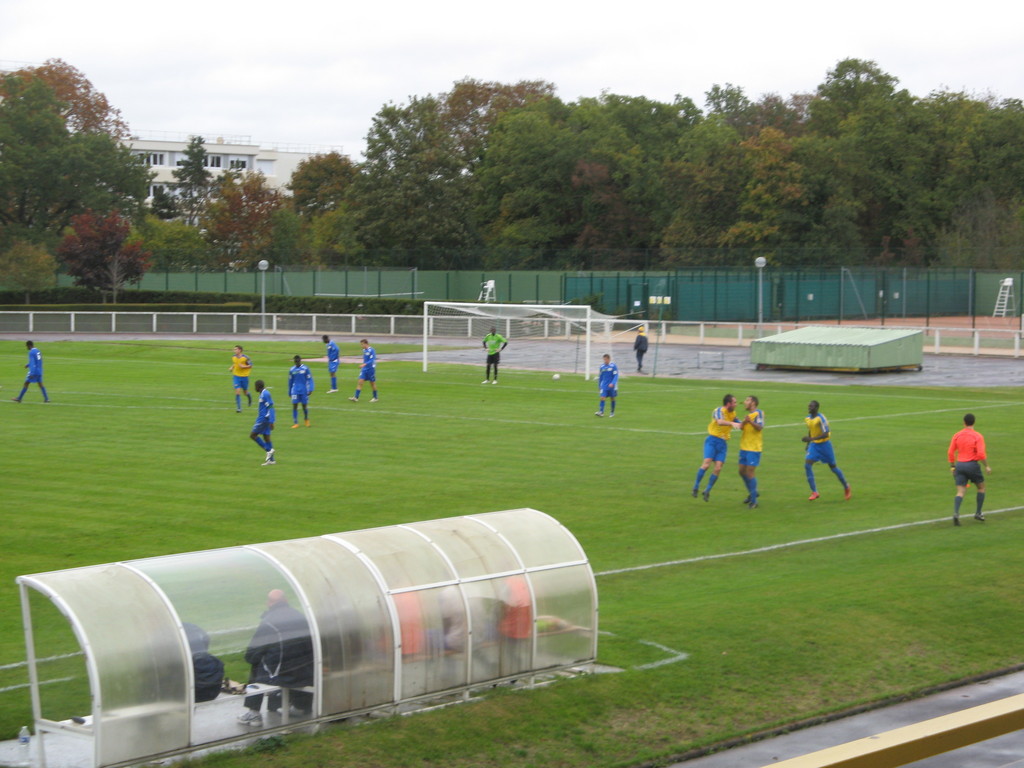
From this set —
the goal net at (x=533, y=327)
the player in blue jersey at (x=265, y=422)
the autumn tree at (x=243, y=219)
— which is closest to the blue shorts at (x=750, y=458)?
the player in blue jersey at (x=265, y=422)

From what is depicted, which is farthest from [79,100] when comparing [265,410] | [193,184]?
[265,410]

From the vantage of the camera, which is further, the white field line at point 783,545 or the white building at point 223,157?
the white building at point 223,157

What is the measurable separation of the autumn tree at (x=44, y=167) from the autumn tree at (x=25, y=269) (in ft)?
33.2

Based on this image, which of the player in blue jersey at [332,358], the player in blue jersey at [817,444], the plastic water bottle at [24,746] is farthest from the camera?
the player in blue jersey at [332,358]

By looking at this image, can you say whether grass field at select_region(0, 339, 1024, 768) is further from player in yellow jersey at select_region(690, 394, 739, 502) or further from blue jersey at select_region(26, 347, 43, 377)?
blue jersey at select_region(26, 347, 43, 377)

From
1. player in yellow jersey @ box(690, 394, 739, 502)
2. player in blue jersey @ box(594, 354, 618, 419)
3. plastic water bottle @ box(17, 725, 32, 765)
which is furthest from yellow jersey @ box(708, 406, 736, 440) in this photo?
plastic water bottle @ box(17, 725, 32, 765)

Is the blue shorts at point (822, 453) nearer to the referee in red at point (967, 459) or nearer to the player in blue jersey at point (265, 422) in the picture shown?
the referee in red at point (967, 459)

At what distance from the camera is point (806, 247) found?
80750mm

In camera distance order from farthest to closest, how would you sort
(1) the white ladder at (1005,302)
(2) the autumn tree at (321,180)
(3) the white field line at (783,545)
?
(2) the autumn tree at (321,180) → (1) the white ladder at (1005,302) → (3) the white field line at (783,545)

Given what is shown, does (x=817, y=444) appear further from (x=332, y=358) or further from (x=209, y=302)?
(x=209, y=302)

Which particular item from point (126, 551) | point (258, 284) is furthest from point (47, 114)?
point (126, 551)

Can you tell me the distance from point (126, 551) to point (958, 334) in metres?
48.1

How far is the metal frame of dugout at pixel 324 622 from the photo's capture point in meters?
7.98

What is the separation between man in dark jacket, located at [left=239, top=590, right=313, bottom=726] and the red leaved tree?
71.6 metres
